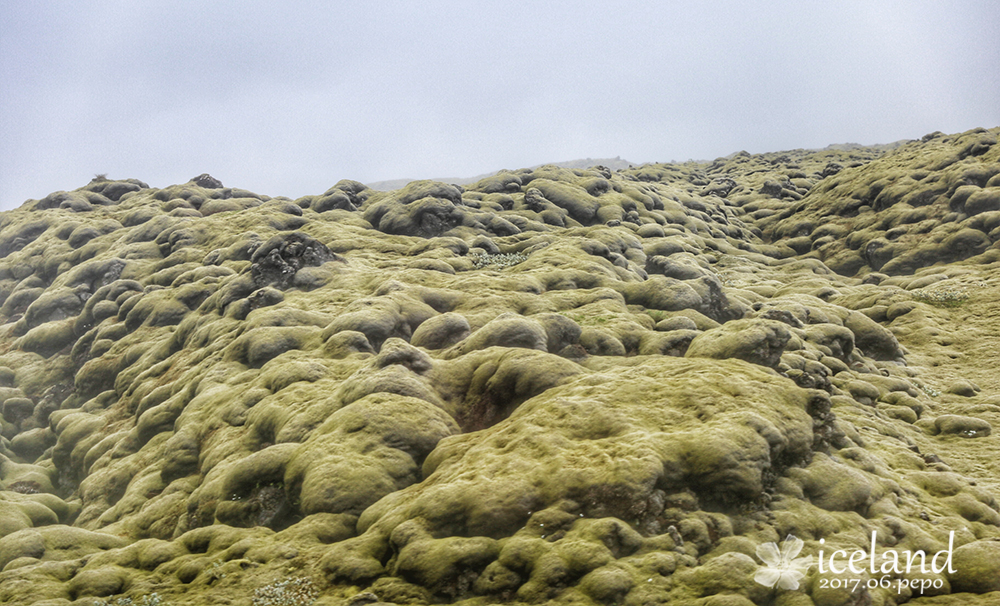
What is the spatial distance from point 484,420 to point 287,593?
8225 mm

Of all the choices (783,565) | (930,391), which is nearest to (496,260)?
(930,391)

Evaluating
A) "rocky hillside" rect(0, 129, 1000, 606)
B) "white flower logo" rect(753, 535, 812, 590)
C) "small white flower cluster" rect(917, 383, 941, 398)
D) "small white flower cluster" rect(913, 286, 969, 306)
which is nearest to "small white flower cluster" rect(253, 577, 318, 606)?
"rocky hillside" rect(0, 129, 1000, 606)

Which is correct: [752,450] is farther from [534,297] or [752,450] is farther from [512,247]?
[512,247]

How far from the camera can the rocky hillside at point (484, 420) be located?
13.6m

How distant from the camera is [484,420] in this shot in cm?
2005

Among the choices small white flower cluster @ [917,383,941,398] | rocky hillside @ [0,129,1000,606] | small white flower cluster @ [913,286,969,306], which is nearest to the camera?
rocky hillside @ [0,129,1000,606]

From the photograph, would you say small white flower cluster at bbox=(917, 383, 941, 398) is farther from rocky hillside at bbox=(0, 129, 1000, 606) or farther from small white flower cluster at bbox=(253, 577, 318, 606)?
small white flower cluster at bbox=(253, 577, 318, 606)

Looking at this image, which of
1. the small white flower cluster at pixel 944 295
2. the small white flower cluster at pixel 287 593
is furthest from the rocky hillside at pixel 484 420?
the small white flower cluster at pixel 944 295

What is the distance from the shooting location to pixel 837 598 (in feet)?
37.4

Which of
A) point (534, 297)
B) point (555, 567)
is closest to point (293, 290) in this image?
point (534, 297)

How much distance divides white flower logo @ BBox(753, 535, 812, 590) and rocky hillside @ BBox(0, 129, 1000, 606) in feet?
0.29

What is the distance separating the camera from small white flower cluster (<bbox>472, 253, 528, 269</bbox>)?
40.0 meters

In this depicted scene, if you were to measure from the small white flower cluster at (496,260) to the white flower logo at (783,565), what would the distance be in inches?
1096

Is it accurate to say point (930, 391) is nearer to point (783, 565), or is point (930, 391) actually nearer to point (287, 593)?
point (783, 565)
